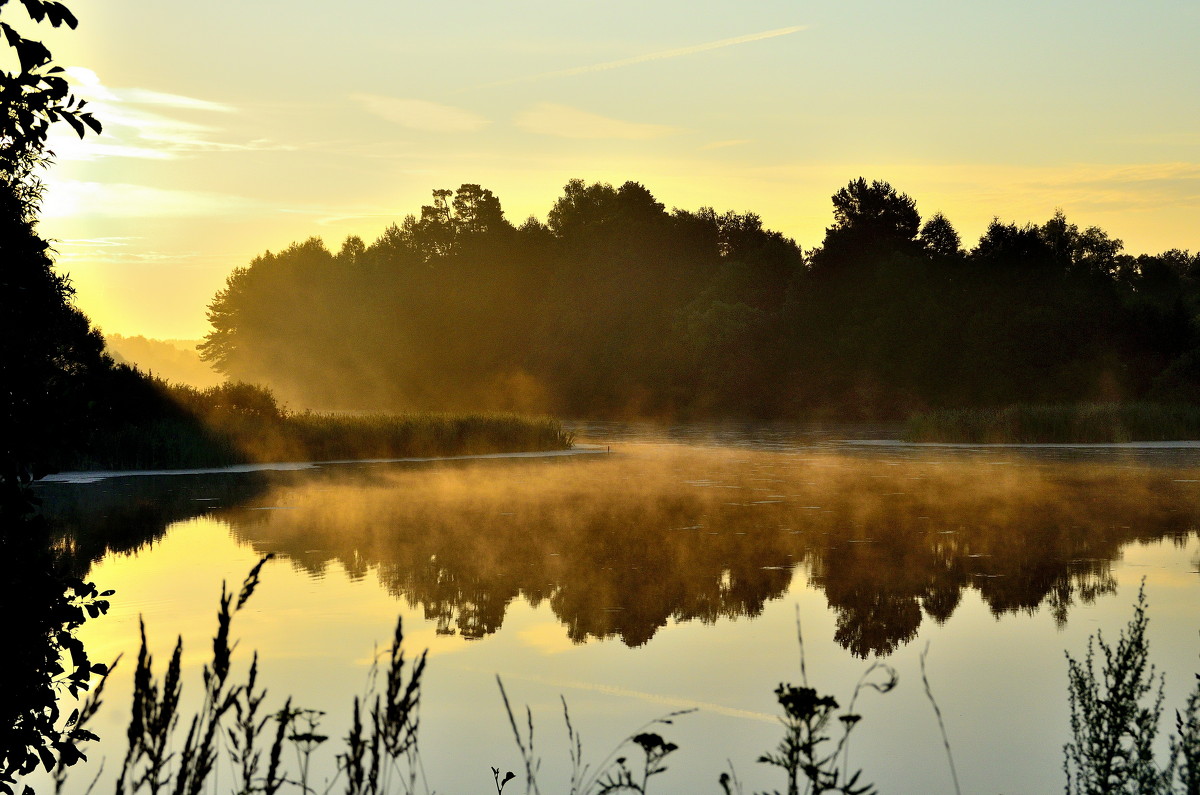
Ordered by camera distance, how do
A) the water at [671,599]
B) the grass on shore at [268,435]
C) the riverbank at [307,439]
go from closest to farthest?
the water at [671,599], the riverbank at [307,439], the grass on shore at [268,435]

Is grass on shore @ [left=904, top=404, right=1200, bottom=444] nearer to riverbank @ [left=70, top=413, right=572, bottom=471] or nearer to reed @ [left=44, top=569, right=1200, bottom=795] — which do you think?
riverbank @ [left=70, top=413, right=572, bottom=471]

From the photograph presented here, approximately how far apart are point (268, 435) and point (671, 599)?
20.7 meters

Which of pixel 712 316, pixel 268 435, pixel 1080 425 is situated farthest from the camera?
pixel 712 316

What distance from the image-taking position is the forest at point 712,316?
183 ft

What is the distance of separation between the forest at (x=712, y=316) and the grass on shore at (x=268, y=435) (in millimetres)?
30505

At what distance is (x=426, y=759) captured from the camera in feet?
20.1

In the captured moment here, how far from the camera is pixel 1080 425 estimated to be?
35781 mm

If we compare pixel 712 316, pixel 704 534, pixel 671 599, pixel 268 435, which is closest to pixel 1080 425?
pixel 268 435

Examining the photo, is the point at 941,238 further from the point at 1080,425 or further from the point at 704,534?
the point at 704,534

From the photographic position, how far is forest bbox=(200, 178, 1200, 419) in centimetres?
5578

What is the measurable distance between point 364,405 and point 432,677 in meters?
84.9

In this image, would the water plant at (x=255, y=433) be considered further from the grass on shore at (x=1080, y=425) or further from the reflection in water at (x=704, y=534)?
the grass on shore at (x=1080, y=425)

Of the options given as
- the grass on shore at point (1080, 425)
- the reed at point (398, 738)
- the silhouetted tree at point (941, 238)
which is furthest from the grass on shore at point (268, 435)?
the silhouetted tree at point (941, 238)

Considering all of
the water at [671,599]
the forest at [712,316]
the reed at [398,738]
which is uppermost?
the forest at [712,316]
